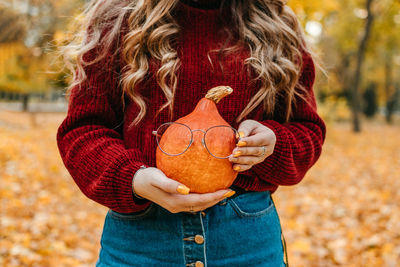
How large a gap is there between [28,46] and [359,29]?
14180mm

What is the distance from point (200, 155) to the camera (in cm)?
104

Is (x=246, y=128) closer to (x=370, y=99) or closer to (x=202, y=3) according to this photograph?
(x=202, y=3)

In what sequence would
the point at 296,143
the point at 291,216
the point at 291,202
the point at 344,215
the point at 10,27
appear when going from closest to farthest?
the point at 296,143
the point at 344,215
the point at 291,216
the point at 291,202
the point at 10,27

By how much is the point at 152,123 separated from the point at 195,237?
423 millimetres

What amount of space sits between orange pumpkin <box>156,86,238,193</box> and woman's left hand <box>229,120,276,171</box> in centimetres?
3

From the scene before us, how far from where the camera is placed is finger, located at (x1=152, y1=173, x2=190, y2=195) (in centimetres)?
96

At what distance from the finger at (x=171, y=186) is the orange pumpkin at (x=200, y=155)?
67 mm

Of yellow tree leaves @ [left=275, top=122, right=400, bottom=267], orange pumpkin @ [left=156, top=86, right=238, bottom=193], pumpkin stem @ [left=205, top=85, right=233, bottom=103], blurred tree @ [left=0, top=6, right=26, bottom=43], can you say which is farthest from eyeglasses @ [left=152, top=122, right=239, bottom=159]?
blurred tree @ [left=0, top=6, right=26, bottom=43]

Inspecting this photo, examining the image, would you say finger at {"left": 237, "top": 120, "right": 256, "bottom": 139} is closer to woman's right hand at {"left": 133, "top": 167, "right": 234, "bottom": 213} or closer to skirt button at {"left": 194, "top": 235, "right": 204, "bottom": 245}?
woman's right hand at {"left": 133, "top": 167, "right": 234, "bottom": 213}

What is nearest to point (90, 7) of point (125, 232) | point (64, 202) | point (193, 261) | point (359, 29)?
point (125, 232)

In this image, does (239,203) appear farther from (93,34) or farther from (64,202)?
(64,202)

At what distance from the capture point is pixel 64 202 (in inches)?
201

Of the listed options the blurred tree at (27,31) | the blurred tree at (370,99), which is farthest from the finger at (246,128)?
the blurred tree at (370,99)

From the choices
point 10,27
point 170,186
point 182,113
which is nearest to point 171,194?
point 170,186
